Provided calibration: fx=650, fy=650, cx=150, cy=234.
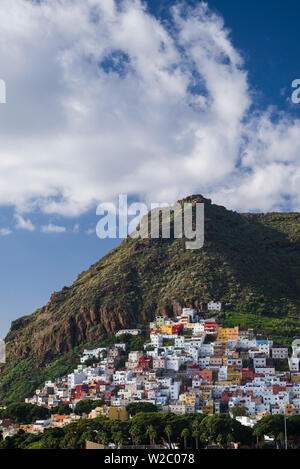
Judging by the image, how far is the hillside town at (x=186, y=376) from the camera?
5525 centimetres

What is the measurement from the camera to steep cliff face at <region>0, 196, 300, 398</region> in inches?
3228

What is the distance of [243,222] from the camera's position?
116 m

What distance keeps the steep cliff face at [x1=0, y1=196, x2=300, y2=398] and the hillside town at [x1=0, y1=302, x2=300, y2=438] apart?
4.53 metres

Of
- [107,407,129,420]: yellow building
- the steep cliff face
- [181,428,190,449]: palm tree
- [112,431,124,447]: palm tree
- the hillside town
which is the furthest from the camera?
the steep cliff face

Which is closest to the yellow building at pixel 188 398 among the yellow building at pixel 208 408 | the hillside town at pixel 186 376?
the hillside town at pixel 186 376

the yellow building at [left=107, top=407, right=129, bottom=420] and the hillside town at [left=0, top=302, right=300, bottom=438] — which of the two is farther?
the hillside town at [left=0, top=302, right=300, bottom=438]

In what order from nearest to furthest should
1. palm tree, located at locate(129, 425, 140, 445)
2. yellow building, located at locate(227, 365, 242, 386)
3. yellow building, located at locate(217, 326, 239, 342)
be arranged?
palm tree, located at locate(129, 425, 140, 445), yellow building, located at locate(227, 365, 242, 386), yellow building, located at locate(217, 326, 239, 342)

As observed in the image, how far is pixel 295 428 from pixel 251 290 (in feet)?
124

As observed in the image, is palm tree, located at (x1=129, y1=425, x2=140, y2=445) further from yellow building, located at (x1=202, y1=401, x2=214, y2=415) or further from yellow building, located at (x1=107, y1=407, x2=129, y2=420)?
yellow building, located at (x1=202, y1=401, x2=214, y2=415)

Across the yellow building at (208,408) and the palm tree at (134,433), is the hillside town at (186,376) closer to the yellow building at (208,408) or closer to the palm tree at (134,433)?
the yellow building at (208,408)

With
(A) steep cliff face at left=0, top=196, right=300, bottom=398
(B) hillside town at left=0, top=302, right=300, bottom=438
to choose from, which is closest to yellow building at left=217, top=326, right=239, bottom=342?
(B) hillside town at left=0, top=302, right=300, bottom=438
